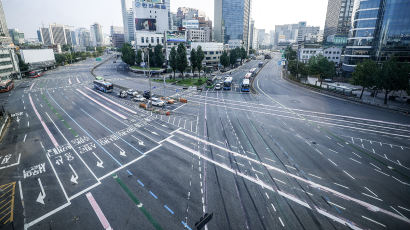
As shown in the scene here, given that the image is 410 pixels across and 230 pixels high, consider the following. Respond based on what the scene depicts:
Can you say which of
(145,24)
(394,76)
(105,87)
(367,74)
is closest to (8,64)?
(105,87)

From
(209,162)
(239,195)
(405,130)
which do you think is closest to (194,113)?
(209,162)

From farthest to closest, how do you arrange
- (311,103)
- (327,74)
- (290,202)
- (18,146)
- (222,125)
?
(327,74), (311,103), (222,125), (18,146), (290,202)

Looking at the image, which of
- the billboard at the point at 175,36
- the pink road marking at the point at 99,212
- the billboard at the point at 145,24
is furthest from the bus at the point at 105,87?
the billboard at the point at 145,24

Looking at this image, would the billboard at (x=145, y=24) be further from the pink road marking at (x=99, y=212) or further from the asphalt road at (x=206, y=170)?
the pink road marking at (x=99, y=212)

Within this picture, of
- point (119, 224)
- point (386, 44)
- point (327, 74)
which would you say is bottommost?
point (119, 224)

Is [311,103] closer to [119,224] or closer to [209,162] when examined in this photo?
[209,162]
